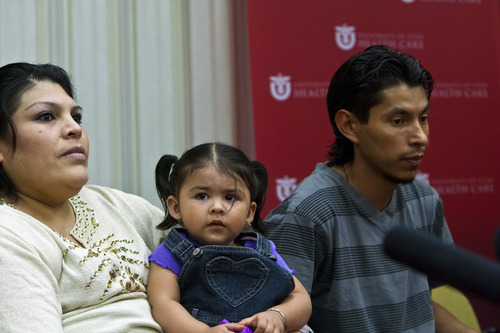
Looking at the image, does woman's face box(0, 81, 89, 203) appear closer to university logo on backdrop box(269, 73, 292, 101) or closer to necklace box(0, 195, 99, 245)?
necklace box(0, 195, 99, 245)

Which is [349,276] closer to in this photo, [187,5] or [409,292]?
[409,292]

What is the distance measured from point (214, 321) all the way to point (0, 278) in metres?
0.53

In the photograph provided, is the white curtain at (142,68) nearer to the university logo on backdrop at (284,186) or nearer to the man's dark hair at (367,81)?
the university logo on backdrop at (284,186)

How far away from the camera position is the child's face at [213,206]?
4.97 feet

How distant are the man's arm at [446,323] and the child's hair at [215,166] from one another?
83 centimetres

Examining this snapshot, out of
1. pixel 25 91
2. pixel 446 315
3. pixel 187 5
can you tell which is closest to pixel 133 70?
pixel 187 5

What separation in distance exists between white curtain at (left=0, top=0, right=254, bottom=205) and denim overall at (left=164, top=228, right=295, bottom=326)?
1.45m

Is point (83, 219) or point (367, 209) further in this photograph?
point (367, 209)

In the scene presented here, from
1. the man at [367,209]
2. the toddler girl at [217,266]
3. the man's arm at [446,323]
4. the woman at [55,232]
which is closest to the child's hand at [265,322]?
the toddler girl at [217,266]

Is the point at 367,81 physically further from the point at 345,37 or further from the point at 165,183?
the point at 345,37

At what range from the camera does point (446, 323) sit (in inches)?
81.3

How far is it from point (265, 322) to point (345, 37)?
2082mm

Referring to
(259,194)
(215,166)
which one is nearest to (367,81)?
(259,194)

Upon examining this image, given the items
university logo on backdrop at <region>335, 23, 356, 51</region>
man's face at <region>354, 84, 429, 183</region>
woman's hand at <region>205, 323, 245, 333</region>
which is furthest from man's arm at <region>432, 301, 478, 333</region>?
university logo on backdrop at <region>335, 23, 356, 51</region>
